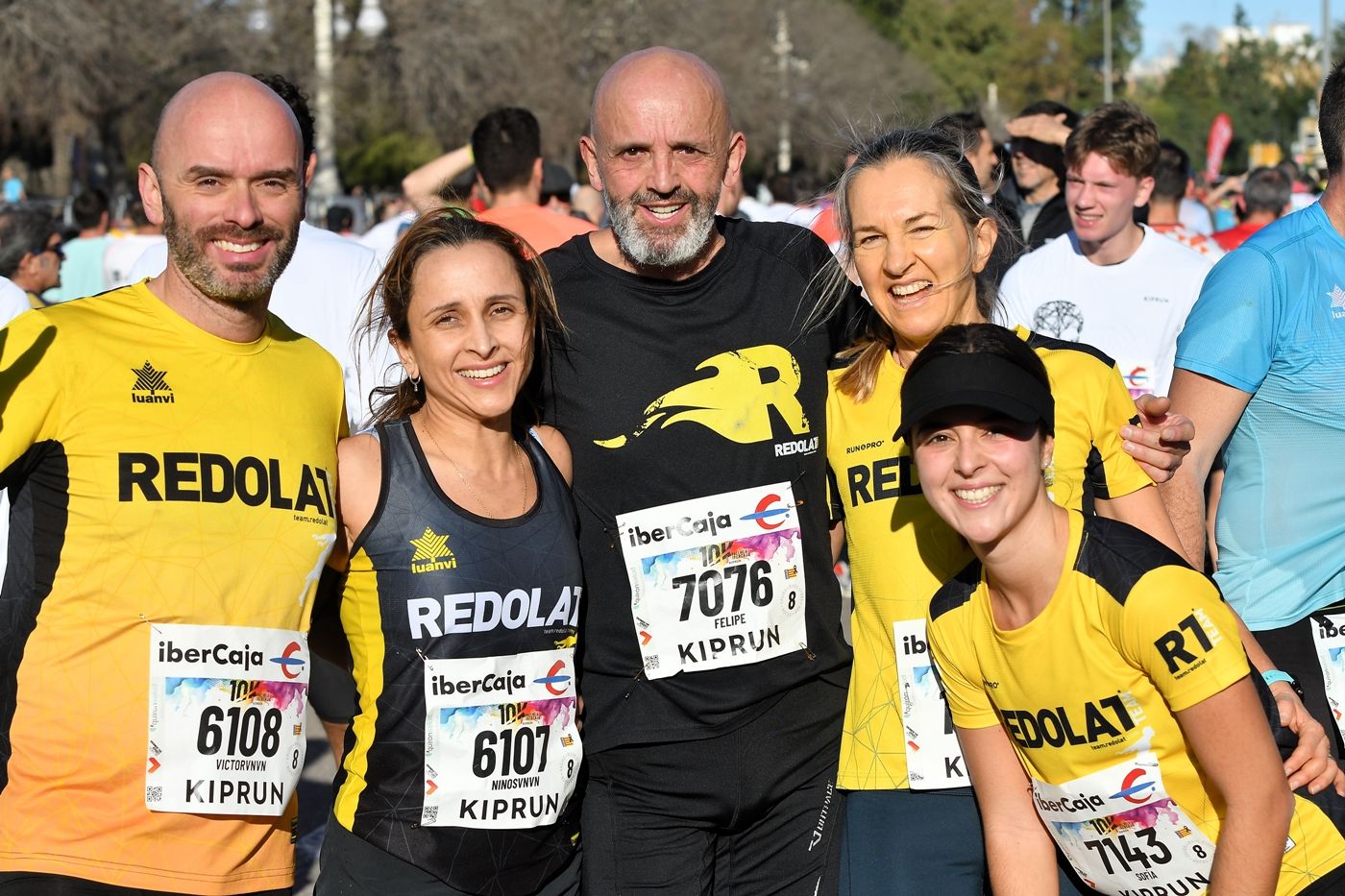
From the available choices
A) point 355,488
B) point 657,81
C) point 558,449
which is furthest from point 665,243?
point 355,488

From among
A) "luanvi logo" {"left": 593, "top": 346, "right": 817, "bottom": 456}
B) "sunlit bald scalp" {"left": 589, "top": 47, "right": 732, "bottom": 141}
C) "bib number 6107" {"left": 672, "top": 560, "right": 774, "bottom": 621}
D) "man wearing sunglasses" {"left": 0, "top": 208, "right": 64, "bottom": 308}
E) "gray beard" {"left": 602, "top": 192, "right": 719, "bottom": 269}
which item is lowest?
"bib number 6107" {"left": 672, "top": 560, "right": 774, "bottom": 621}

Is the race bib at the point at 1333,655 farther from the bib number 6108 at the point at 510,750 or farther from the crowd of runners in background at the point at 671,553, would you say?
the bib number 6108 at the point at 510,750

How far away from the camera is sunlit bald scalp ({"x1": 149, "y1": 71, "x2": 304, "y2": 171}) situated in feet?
10.6

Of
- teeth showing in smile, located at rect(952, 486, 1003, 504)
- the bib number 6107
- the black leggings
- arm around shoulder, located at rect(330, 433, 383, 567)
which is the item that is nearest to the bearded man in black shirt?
the bib number 6107

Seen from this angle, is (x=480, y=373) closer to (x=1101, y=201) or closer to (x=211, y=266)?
(x=211, y=266)

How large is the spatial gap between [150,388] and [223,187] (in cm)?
48

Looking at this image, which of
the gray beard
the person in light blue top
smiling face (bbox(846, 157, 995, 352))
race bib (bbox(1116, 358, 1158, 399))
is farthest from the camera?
race bib (bbox(1116, 358, 1158, 399))

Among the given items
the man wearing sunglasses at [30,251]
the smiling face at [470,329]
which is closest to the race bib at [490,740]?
the smiling face at [470,329]

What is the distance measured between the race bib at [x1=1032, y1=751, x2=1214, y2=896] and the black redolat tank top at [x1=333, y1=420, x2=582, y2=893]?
111cm

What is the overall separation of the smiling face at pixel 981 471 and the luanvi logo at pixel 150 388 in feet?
5.20

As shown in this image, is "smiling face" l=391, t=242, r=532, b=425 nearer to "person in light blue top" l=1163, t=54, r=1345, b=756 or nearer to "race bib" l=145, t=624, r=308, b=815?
"race bib" l=145, t=624, r=308, b=815

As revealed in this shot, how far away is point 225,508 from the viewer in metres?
3.07

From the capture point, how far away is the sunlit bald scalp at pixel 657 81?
12.4ft

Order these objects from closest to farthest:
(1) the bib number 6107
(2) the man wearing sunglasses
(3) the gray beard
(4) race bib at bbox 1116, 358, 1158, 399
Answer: (1) the bib number 6107, (3) the gray beard, (4) race bib at bbox 1116, 358, 1158, 399, (2) the man wearing sunglasses
